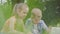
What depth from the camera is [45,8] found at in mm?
1239

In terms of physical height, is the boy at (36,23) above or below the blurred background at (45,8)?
below

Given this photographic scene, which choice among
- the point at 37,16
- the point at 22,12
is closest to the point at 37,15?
the point at 37,16

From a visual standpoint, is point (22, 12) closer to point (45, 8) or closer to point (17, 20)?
point (17, 20)

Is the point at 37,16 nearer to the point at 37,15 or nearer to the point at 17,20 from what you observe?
the point at 37,15

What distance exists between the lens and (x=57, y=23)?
49.0 inches

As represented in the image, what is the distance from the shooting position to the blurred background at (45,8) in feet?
3.77

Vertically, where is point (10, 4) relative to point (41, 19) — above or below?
above

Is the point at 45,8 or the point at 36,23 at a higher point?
the point at 45,8

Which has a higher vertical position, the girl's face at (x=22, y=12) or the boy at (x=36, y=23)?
the girl's face at (x=22, y=12)

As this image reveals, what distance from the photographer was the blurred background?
115 centimetres

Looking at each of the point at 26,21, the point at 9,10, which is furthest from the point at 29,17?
the point at 9,10

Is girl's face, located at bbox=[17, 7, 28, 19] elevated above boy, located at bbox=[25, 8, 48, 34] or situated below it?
above

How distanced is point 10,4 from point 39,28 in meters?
0.28

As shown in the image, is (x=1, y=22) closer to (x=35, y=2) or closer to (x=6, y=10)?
(x=6, y=10)
